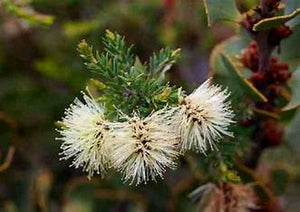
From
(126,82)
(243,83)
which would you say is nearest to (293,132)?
(243,83)

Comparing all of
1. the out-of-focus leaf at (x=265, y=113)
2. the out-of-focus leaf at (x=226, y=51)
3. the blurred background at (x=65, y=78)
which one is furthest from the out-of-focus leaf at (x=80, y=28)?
the out-of-focus leaf at (x=265, y=113)

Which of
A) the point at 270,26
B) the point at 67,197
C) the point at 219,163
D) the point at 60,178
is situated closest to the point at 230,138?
the point at 219,163

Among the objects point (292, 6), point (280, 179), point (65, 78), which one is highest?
point (65, 78)

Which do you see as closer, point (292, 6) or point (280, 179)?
point (292, 6)

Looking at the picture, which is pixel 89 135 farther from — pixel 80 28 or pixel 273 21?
pixel 80 28

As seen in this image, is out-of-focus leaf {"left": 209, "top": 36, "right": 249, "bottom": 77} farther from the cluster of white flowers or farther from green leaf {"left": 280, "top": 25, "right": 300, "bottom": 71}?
the cluster of white flowers

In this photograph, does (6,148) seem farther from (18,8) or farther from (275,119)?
(275,119)
